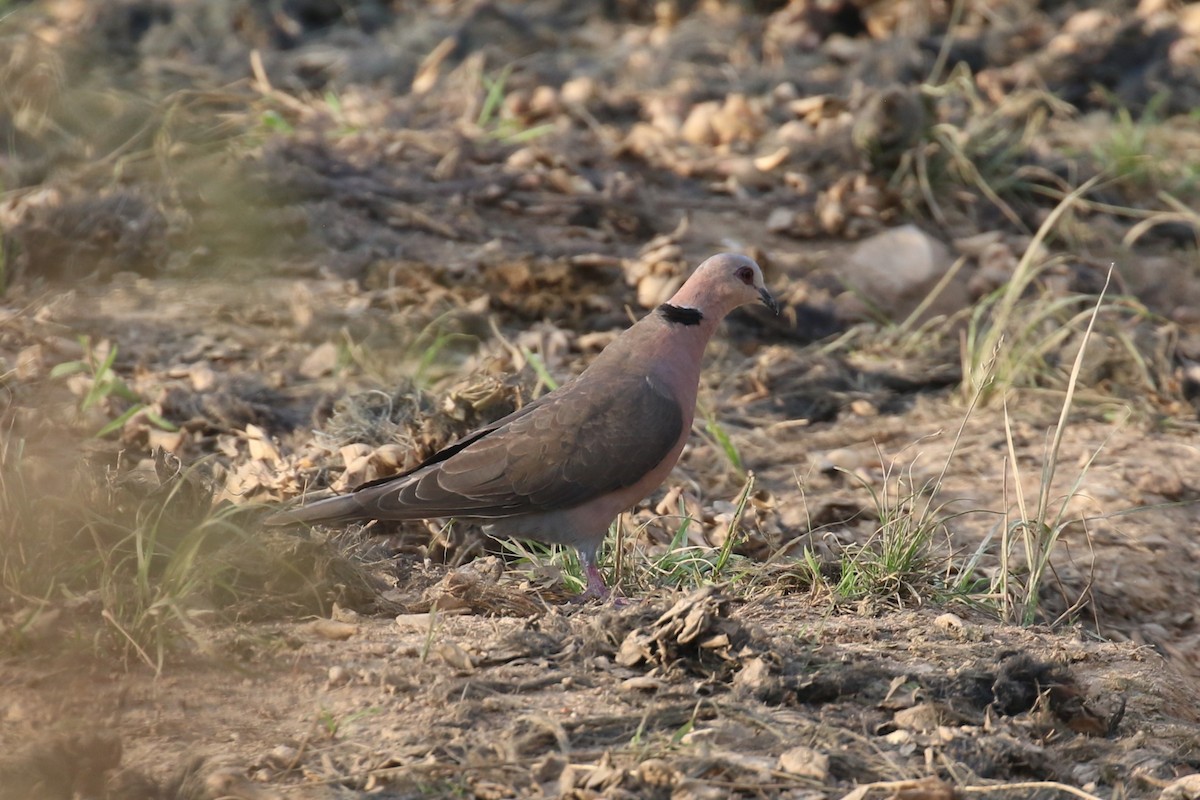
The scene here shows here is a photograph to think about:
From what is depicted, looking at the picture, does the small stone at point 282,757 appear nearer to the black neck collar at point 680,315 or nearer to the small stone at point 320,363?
the black neck collar at point 680,315

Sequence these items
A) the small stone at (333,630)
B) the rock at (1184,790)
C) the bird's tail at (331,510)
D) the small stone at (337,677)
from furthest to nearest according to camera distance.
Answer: the bird's tail at (331,510) → the small stone at (333,630) → the small stone at (337,677) → the rock at (1184,790)

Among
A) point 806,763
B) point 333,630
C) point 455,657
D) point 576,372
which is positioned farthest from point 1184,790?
point 576,372

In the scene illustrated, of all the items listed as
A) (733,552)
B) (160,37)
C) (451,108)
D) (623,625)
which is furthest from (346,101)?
(623,625)

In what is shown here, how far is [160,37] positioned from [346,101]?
5.65ft

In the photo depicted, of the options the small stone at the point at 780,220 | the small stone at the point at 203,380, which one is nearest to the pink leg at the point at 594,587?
the small stone at the point at 203,380

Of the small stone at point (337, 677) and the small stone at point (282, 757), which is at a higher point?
the small stone at point (282, 757)

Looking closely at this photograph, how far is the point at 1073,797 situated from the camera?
2.92m

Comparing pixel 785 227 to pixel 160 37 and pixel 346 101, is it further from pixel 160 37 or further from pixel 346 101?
pixel 160 37

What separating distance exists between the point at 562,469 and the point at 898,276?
10.5 feet

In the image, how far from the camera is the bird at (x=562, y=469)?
3.94 m

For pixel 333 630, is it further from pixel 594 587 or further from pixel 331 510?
pixel 594 587

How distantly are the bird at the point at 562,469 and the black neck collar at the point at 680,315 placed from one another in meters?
0.16

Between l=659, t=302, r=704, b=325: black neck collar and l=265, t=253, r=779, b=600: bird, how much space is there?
160mm

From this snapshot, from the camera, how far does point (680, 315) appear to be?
14.3 ft
